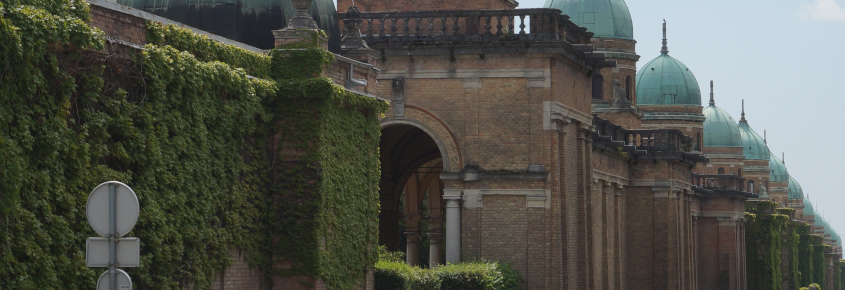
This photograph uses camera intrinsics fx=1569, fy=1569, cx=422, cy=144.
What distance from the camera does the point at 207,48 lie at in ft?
77.9

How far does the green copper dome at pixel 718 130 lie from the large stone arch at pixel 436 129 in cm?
6843

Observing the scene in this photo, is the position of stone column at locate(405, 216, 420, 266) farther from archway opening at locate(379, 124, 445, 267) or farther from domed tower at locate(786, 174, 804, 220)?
domed tower at locate(786, 174, 804, 220)

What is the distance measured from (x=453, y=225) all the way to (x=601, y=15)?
33269mm

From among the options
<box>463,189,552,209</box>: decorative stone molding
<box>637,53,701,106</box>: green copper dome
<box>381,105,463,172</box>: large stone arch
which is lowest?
<box>463,189,552,209</box>: decorative stone molding

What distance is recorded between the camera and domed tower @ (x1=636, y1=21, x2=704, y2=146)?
91.4m

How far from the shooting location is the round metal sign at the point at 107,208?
1441 cm

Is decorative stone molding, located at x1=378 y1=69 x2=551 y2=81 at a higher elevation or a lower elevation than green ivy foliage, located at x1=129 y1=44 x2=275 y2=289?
higher

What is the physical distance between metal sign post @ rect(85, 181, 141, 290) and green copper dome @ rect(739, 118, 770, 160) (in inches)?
4382

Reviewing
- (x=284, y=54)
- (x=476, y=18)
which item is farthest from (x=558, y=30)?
(x=284, y=54)

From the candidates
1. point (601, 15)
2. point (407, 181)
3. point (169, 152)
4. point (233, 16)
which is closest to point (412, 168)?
point (407, 181)

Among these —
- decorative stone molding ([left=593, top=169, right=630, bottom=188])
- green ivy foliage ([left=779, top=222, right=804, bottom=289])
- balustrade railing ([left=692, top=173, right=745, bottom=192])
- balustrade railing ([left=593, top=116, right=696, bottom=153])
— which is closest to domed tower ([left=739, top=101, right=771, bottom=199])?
green ivy foliage ([left=779, top=222, right=804, bottom=289])

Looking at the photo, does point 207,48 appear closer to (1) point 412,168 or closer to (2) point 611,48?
(1) point 412,168

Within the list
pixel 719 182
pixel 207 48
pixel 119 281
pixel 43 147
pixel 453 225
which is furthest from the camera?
pixel 719 182

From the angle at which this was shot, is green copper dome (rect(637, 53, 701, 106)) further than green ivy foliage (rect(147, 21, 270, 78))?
Yes
